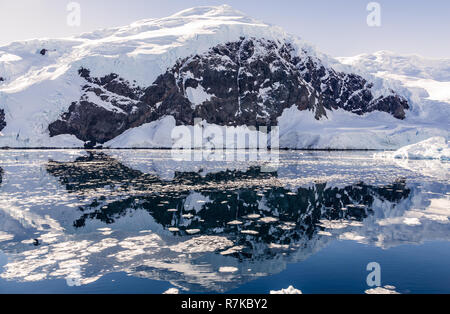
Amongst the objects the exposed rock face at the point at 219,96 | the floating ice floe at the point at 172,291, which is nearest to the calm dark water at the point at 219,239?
the floating ice floe at the point at 172,291

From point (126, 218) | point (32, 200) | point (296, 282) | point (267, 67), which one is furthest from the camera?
point (267, 67)

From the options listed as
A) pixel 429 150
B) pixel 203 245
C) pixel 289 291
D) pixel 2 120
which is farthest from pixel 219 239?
pixel 2 120

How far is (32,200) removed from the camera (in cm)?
2309

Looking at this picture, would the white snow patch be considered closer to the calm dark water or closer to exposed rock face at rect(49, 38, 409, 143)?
the calm dark water

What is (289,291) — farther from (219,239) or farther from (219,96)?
(219,96)

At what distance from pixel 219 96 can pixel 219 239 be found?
144692 millimetres

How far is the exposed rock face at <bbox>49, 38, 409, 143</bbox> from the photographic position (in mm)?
139500

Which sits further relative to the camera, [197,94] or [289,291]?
[197,94]

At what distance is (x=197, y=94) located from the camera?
154 meters

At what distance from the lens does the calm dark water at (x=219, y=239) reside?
10.6 meters

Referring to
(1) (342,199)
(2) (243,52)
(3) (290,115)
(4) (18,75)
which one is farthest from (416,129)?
(4) (18,75)

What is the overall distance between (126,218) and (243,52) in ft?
524
